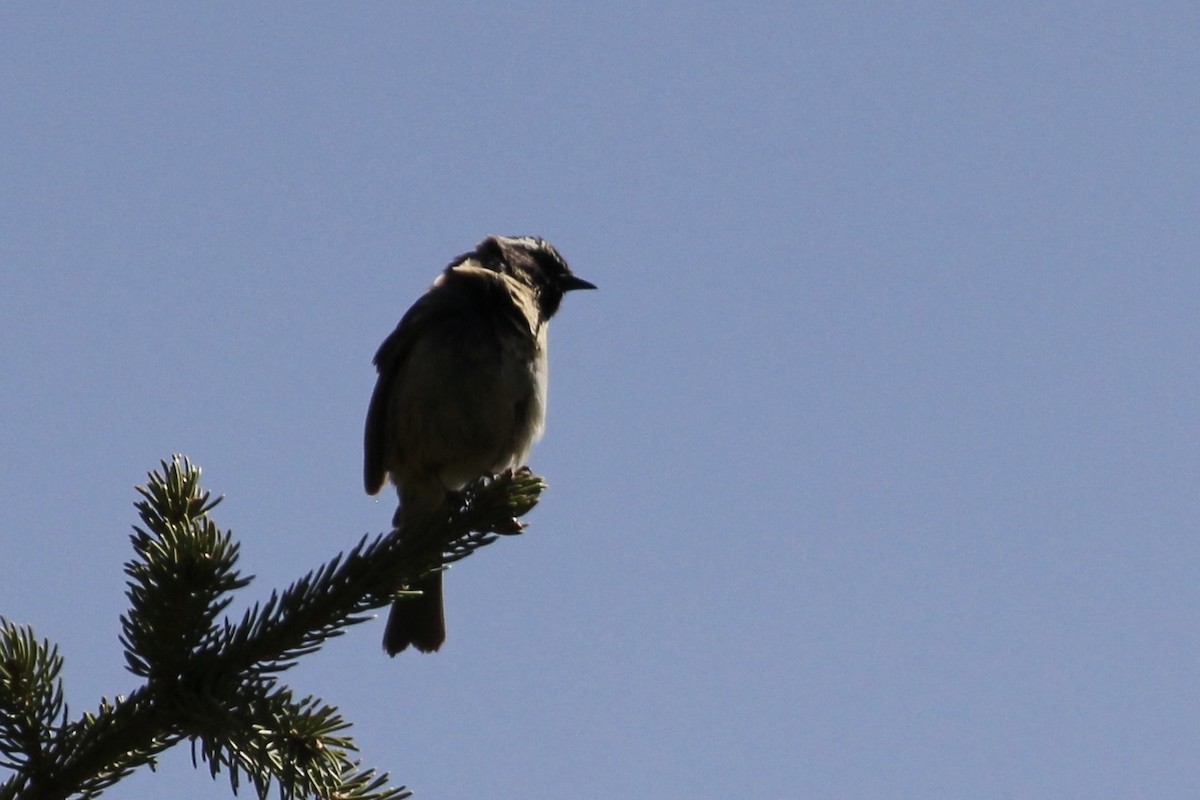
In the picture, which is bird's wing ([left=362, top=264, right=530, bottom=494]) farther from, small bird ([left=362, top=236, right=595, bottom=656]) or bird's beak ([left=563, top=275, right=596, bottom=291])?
bird's beak ([left=563, top=275, right=596, bottom=291])

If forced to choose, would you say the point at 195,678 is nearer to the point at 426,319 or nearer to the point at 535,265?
the point at 426,319

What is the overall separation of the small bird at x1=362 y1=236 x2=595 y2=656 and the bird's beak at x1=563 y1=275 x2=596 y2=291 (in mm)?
730

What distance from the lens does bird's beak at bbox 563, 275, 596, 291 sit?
8.27 m

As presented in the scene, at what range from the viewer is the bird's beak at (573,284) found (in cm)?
827

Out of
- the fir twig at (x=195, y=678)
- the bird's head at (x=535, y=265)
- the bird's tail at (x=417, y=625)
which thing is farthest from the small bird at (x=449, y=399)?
the fir twig at (x=195, y=678)

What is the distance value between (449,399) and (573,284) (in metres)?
1.89

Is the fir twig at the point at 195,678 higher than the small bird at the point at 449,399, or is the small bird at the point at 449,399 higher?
the small bird at the point at 449,399

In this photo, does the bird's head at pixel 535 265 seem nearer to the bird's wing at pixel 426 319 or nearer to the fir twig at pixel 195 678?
the bird's wing at pixel 426 319

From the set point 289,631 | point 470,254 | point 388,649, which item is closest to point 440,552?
point 289,631

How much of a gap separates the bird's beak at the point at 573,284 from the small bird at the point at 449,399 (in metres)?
0.73

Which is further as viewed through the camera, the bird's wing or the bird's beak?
the bird's beak

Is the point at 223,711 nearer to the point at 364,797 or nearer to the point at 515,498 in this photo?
the point at 364,797

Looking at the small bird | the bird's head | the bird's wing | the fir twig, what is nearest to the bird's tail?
the small bird

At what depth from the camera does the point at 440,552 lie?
3148mm
